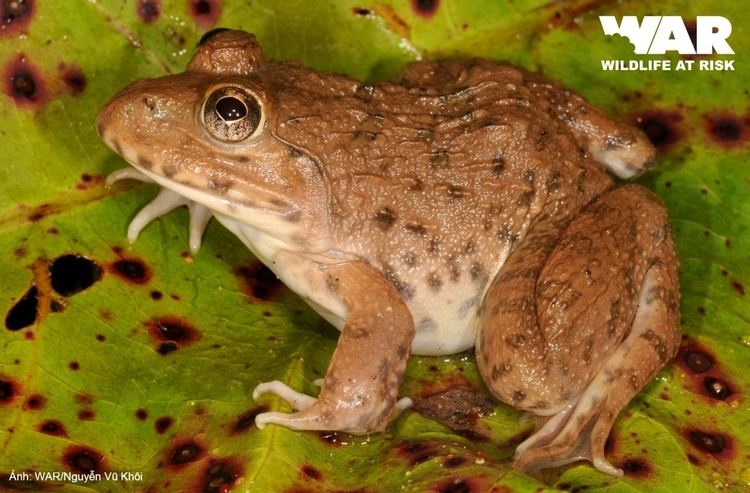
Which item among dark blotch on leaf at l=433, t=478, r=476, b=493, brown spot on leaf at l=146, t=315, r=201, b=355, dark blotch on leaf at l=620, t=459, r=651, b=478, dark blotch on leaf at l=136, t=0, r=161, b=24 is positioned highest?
dark blotch on leaf at l=136, t=0, r=161, b=24

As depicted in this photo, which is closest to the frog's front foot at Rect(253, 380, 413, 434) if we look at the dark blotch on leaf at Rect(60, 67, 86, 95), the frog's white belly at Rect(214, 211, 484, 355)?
the frog's white belly at Rect(214, 211, 484, 355)

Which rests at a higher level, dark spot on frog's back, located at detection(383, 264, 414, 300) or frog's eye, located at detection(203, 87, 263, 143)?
frog's eye, located at detection(203, 87, 263, 143)

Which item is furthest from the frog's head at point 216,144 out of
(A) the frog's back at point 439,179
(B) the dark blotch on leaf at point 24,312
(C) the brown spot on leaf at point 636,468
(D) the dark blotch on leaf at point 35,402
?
(C) the brown spot on leaf at point 636,468

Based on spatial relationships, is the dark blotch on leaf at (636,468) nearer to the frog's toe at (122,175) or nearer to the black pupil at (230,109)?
the black pupil at (230,109)

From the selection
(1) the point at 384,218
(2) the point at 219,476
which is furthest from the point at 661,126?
(2) the point at 219,476

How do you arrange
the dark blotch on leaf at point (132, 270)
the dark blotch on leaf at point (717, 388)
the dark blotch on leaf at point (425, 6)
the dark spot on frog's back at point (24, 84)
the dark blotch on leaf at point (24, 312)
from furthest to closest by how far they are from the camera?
1. the dark blotch on leaf at point (425, 6)
2. the dark spot on frog's back at point (24, 84)
3. the dark blotch on leaf at point (132, 270)
4. the dark blotch on leaf at point (717, 388)
5. the dark blotch on leaf at point (24, 312)

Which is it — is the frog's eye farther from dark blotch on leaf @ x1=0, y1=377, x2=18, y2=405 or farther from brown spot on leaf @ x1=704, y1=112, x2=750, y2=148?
brown spot on leaf @ x1=704, y1=112, x2=750, y2=148
